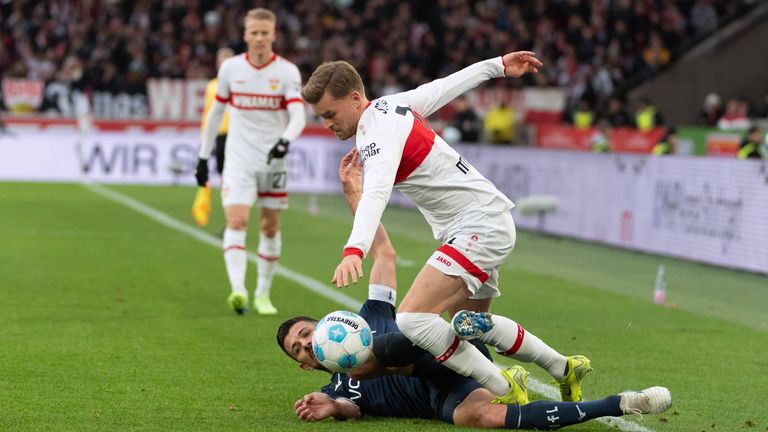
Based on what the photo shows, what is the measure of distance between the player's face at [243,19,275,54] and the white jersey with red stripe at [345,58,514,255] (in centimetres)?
387

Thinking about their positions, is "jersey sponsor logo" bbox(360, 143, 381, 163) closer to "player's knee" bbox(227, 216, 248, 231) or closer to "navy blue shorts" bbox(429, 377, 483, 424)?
"navy blue shorts" bbox(429, 377, 483, 424)

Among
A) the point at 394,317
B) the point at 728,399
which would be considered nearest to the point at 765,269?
the point at 728,399

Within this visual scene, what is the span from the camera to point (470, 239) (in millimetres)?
6148

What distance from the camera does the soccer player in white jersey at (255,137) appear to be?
1036cm

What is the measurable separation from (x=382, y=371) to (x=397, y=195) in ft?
60.2

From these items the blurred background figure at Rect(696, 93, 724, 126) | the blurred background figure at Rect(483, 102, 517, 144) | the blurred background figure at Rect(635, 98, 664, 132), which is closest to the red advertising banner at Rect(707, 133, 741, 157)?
the blurred background figure at Rect(635, 98, 664, 132)

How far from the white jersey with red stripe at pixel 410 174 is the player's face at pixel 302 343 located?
28.9 inches

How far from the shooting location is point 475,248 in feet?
20.1

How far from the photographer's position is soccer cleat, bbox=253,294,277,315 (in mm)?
10281

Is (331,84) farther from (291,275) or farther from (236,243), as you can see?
(291,275)

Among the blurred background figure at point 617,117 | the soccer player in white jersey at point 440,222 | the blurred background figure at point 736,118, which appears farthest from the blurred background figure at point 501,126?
the soccer player in white jersey at point 440,222

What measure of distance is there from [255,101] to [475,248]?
4757 millimetres

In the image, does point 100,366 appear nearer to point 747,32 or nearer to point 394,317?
point 394,317

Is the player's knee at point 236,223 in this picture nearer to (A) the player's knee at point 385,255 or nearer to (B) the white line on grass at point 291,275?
(B) the white line on grass at point 291,275
